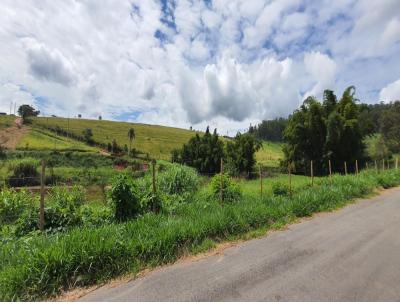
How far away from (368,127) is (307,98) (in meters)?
7.41

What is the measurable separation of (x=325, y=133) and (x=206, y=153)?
541 inches

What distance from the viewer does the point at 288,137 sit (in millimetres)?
Result: 34125

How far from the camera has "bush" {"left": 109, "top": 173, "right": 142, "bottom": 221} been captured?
271 inches

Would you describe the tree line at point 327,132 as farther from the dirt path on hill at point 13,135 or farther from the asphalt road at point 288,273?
the dirt path on hill at point 13,135

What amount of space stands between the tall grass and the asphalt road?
398 mm

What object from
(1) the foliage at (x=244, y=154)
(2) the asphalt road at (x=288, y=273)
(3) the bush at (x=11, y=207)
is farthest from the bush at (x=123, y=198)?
(1) the foliage at (x=244, y=154)

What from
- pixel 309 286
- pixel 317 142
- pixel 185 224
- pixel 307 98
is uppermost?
pixel 307 98

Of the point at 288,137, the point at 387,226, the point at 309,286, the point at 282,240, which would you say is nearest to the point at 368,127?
the point at 288,137

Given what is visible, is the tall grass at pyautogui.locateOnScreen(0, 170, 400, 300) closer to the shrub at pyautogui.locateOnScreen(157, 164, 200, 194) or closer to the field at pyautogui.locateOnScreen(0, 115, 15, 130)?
the shrub at pyautogui.locateOnScreen(157, 164, 200, 194)

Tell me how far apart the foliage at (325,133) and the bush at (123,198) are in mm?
27587

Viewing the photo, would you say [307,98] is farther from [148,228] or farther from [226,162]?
[148,228]

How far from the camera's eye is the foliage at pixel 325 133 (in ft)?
101

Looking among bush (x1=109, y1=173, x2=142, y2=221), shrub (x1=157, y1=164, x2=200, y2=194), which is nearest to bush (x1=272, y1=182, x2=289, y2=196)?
shrub (x1=157, y1=164, x2=200, y2=194)

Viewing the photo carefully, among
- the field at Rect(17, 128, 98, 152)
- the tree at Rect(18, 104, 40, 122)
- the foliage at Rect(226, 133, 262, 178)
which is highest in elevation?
the tree at Rect(18, 104, 40, 122)
